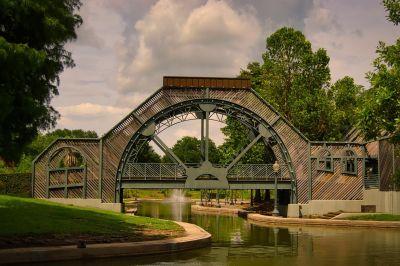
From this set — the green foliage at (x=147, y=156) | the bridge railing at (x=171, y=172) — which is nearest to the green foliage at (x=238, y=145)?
the bridge railing at (x=171, y=172)

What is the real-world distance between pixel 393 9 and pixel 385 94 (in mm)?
4731

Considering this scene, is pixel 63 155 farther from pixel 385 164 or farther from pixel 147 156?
pixel 147 156

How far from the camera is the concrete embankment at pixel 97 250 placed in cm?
1731

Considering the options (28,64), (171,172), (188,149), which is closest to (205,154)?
(171,172)

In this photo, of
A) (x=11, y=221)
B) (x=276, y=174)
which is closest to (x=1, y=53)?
(x=11, y=221)

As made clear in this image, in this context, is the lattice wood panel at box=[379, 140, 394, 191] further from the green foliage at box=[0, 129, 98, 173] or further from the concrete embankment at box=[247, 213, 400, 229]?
the green foliage at box=[0, 129, 98, 173]

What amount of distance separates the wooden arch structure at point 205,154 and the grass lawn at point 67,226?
10769 mm

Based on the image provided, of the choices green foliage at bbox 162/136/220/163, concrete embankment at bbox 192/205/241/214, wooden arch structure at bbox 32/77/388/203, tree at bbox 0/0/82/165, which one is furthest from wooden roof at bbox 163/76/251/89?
green foliage at bbox 162/136/220/163

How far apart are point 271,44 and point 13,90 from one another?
Answer: 4138cm

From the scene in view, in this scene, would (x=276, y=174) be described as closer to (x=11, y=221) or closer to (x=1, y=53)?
(x=11, y=221)

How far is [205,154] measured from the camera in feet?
138

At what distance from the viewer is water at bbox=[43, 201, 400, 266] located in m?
18.6

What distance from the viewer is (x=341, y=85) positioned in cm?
5834

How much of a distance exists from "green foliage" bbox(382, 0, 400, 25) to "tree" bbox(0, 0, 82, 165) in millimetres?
16881
